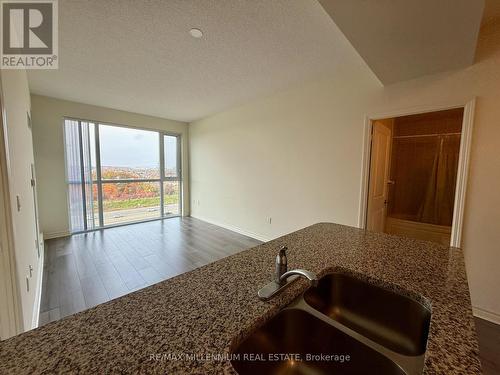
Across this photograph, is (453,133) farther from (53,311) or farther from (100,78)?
(53,311)

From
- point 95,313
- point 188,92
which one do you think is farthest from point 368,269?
point 188,92

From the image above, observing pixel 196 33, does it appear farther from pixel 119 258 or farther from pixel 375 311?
pixel 119 258

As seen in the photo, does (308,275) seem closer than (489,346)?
Yes

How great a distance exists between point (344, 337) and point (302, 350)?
175 millimetres

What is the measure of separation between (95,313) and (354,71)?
3212 mm

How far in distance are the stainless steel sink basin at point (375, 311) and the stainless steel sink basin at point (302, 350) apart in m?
0.16

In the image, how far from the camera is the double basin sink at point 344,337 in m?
0.66

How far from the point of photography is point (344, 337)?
2.35ft

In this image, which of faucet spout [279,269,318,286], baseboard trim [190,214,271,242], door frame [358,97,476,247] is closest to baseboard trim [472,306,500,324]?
door frame [358,97,476,247]

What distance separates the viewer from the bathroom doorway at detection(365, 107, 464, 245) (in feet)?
11.8

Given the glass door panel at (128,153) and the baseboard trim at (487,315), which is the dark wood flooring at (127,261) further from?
the glass door panel at (128,153)

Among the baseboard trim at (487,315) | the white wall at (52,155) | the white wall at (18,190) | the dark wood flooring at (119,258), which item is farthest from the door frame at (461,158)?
the white wall at (52,155)

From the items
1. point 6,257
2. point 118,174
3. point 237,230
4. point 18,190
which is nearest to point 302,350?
point 6,257

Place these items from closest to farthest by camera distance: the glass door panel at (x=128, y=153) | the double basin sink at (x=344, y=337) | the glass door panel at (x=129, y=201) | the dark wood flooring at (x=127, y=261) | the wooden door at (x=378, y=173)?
the double basin sink at (x=344, y=337) → the dark wood flooring at (x=127, y=261) → the wooden door at (x=378, y=173) → the glass door panel at (x=128, y=153) → the glass door panel at (x=129, y=201)
